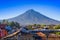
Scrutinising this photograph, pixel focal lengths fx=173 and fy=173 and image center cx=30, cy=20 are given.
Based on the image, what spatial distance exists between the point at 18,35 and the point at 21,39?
0.59 m

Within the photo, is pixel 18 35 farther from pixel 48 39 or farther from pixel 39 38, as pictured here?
pixel 48 39

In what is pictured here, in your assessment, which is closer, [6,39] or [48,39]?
[6,39]

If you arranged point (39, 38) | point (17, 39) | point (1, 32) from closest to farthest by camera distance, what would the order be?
point (17, 39) < point (39, 38) < point (1, 32)

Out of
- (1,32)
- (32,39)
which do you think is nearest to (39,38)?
(32,39)

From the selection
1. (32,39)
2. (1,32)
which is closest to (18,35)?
(32,39)

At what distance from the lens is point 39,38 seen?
2177 cm

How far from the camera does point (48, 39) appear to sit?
903 inches

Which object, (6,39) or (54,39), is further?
(54,39)

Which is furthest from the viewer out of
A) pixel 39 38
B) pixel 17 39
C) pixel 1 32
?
pixel 1 32

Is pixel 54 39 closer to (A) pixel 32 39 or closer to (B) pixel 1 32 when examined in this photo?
(A) pixel 32 39

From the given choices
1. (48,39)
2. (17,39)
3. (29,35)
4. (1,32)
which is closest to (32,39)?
(29,35)

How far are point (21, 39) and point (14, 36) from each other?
874 mm

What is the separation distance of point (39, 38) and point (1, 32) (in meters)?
6.96

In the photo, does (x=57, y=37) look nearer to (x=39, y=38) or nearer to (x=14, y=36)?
(x=39, y=38)
